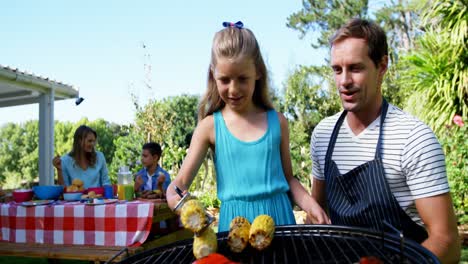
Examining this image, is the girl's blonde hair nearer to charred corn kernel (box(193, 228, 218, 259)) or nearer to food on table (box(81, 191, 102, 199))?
charred corn kernel (box(193, 228, 218, 259))

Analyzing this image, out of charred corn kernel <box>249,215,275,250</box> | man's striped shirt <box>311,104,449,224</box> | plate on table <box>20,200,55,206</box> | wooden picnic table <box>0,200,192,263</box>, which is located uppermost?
man's striped shirt <box>311,104,449,224</box>

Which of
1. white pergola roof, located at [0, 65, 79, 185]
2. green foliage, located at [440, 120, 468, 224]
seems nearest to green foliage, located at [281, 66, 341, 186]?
white pergola roof, located at [0, 65, 79, 185]

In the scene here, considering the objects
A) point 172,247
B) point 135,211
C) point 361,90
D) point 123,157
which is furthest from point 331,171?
point 123,157

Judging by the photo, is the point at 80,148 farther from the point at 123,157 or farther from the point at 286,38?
the point at 286,38

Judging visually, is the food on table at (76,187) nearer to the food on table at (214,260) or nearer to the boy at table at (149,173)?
the boy at table at (149,173)

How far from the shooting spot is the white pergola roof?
761 centimetres

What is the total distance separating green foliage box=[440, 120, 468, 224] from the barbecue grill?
4.03m

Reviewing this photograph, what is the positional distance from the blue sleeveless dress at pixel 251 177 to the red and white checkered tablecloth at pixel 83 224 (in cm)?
200

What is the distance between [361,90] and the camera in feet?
4.95

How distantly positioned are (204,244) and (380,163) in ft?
2.28

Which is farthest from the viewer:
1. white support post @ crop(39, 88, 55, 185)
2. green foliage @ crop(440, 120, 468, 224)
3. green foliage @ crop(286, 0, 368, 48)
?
green foliage @ crop(286, 0, 368, 48)

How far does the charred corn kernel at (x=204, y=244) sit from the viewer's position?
44.7 inches

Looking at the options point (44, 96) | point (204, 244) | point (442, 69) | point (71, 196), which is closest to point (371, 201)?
point (204, 244)

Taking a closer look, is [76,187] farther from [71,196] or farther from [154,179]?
[154,179]
